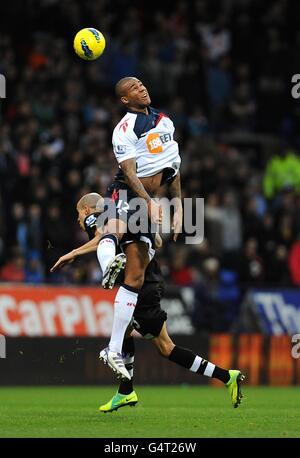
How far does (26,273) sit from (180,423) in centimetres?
880

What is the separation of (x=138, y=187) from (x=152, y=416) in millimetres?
2039

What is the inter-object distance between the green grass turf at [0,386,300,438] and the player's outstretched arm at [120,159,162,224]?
179 cm

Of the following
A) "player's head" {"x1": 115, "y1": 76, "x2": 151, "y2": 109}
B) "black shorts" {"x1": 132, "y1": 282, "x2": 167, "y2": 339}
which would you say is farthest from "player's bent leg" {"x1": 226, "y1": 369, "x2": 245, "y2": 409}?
"player's head" {"x1": 115, "y1": 76, "x2": 151, "y2": 109}

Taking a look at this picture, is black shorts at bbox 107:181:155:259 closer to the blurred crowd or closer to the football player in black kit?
the football player in black kit

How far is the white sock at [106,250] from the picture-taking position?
10250 mm

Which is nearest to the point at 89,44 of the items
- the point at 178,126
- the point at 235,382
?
the point at 235,382

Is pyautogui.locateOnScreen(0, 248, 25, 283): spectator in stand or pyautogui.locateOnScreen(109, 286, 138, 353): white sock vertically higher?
pyautogui.locateOnScreen(0, 248, 25, 283): spectator in stand

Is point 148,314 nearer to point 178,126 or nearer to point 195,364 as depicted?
point 195,364

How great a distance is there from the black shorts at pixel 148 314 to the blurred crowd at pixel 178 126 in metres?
7.38

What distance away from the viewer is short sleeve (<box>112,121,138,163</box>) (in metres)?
10.5

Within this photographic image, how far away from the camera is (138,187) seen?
34.1ft

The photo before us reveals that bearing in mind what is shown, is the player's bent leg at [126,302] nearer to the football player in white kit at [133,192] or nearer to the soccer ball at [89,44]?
the football player in white kit at [133,192]

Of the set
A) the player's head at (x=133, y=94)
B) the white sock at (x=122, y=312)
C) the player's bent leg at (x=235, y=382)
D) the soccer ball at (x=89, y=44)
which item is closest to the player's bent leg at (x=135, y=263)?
the white sock at (x=122, y=312)
